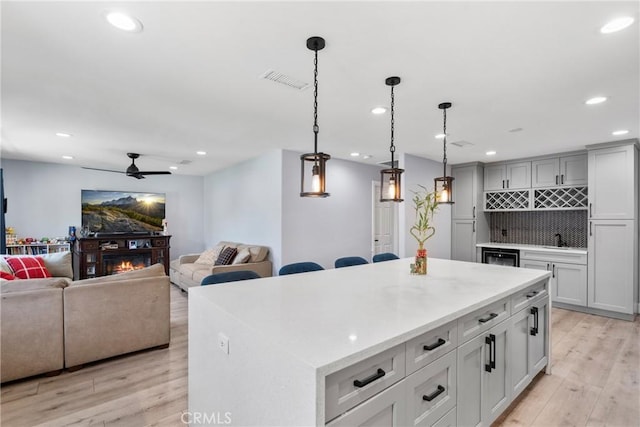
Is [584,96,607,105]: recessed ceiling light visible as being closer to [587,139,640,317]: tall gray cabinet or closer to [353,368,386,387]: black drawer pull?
[587,139,640,317]: tall gray cabinet

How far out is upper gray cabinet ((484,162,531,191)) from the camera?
5.52m

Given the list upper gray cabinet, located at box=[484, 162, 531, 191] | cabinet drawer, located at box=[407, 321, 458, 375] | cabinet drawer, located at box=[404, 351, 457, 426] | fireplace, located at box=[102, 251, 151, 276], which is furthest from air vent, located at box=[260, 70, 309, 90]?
fireplace, located at box=[102, 251, 151, 276]

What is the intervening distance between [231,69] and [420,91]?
Answer: 157 centimetres

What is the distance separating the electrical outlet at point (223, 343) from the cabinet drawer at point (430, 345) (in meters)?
0.84

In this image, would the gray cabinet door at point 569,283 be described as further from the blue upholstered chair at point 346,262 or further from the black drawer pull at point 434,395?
the black drawer pull at point 434,395

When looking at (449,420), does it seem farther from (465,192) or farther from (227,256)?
(465,192)

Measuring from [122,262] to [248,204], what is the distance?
10.0 ft

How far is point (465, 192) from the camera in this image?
19.8 feet

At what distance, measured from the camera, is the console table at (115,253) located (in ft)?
19.9

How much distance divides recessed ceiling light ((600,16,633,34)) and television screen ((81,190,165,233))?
7.91 meters

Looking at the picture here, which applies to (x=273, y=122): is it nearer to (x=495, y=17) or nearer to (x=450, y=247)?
(x=495, y=17)

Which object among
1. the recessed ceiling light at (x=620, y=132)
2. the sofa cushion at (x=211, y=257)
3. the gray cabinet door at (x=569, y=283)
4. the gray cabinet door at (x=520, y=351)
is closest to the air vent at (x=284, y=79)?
the gray cabinet door at (x=520, y=351)

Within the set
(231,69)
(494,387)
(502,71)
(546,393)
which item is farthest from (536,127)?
(231,69)

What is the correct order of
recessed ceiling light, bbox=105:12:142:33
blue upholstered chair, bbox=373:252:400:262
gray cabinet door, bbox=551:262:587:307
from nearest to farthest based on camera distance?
recessed ceiling light, bbox=105:12:142:33 → blue upholstered chair, bbox=373:252:400:262 → gray cabinet door, bbox=551:262:587:307
